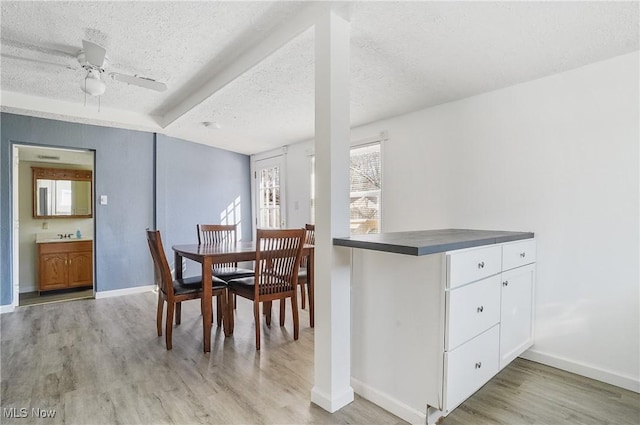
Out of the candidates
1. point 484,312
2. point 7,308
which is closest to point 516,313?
point 484,312

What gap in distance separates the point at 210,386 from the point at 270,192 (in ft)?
12.2

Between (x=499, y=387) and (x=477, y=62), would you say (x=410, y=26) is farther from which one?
(x=499, y=387)

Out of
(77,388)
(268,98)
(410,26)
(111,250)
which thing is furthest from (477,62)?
(111,250)

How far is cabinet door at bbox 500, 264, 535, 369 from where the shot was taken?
6.73 ft

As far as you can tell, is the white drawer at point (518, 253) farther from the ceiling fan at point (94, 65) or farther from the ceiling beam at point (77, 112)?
the ceiling beam at point (77, 112)

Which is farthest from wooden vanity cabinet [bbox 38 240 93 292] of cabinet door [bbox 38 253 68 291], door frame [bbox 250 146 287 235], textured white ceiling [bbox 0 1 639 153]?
door frame [bbox 250 146 287 235]

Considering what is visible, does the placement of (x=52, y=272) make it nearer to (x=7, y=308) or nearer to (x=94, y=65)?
(x=7, y=308)

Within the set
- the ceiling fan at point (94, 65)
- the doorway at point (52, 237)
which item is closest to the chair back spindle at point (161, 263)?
the ceiling fan at point (94, 65)

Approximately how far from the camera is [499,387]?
204 cm

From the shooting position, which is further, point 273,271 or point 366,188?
point 366,188

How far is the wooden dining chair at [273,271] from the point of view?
255cm

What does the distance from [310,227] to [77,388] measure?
93.2 inches

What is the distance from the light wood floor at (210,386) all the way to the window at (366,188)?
1457mm

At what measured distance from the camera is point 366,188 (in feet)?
12.6
